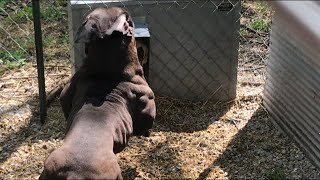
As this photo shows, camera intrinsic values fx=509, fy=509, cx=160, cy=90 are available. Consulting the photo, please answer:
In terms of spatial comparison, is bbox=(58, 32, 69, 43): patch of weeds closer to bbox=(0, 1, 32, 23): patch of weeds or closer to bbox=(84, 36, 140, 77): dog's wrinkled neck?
bbox=(0, 1, 32, 23): patch of weeds

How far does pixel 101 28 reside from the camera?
136 inches

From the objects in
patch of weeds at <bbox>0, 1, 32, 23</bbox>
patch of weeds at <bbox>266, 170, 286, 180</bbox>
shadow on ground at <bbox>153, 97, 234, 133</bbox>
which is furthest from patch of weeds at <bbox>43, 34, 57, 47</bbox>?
patch of weeds at <bbox>266, 170, 286, 180</bbox>

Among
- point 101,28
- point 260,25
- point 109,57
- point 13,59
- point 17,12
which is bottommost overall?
point 13,59

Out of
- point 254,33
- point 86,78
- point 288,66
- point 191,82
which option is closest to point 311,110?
point 288,66

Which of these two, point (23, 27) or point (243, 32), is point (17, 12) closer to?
point (23, 27)

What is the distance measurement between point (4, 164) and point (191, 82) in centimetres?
180

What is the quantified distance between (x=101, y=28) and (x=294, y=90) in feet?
5.27

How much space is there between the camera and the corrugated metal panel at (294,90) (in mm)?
3703

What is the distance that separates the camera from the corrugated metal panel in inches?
146

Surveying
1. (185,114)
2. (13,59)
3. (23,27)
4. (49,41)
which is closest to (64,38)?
(49,41)

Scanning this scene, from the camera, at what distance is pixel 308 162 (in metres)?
3.87

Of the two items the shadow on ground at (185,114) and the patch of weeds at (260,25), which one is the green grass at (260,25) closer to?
the patch of weeds at (260,25)

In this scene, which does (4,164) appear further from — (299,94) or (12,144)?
(299,94)

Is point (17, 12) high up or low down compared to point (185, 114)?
up
